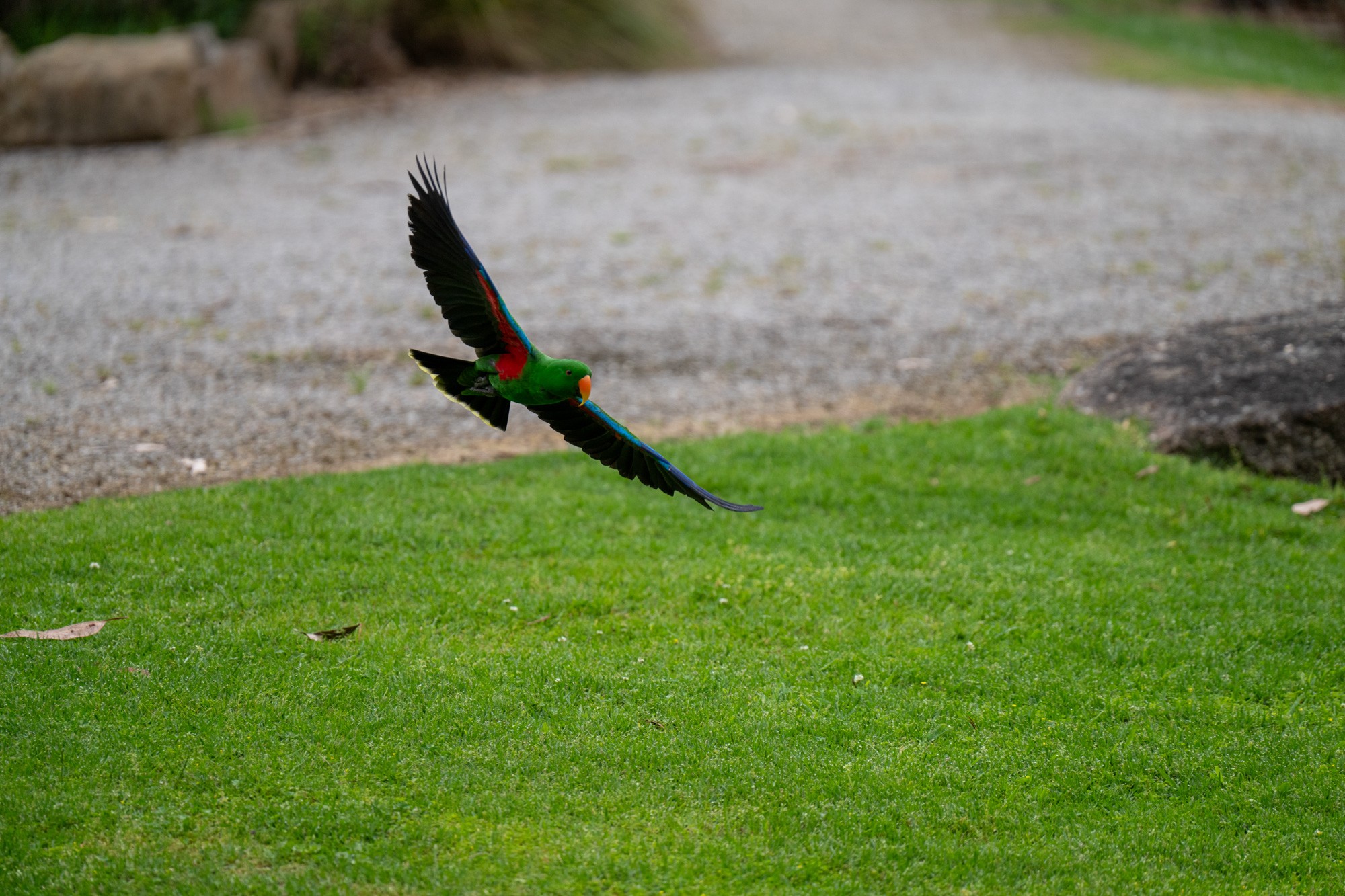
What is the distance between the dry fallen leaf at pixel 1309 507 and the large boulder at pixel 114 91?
30.6ft

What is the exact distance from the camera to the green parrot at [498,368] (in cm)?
276

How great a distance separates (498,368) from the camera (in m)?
2.91

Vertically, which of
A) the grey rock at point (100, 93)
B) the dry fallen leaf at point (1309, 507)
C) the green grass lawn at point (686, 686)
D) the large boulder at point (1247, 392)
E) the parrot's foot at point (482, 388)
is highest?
the grey rock at point (100, 93)

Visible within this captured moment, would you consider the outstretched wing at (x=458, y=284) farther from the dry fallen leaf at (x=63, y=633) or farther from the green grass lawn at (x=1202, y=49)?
the green grass lawn at (x=1202, y=49)

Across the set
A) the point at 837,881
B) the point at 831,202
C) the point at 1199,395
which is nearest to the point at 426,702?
the point at 837,881

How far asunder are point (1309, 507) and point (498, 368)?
12.2 ft

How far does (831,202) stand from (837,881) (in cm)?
714

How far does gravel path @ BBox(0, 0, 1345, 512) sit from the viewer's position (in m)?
5.82

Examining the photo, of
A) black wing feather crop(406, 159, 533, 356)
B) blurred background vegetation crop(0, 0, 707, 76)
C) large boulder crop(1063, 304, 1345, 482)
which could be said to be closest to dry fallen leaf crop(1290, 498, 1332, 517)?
large boulder crop(1063, 304, 1345, 482)

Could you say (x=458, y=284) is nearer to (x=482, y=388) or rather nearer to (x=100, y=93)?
(x=482, y=388)

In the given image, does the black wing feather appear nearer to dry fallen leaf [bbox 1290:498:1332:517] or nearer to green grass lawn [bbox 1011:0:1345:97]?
dry fallen leaf [bbox 1290:498:1332:517]

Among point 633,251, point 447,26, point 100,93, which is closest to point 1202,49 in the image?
point 447,26

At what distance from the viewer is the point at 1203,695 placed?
12.2ft

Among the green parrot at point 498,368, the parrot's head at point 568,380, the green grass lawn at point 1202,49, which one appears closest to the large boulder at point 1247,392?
the green parrot at point 498,368
